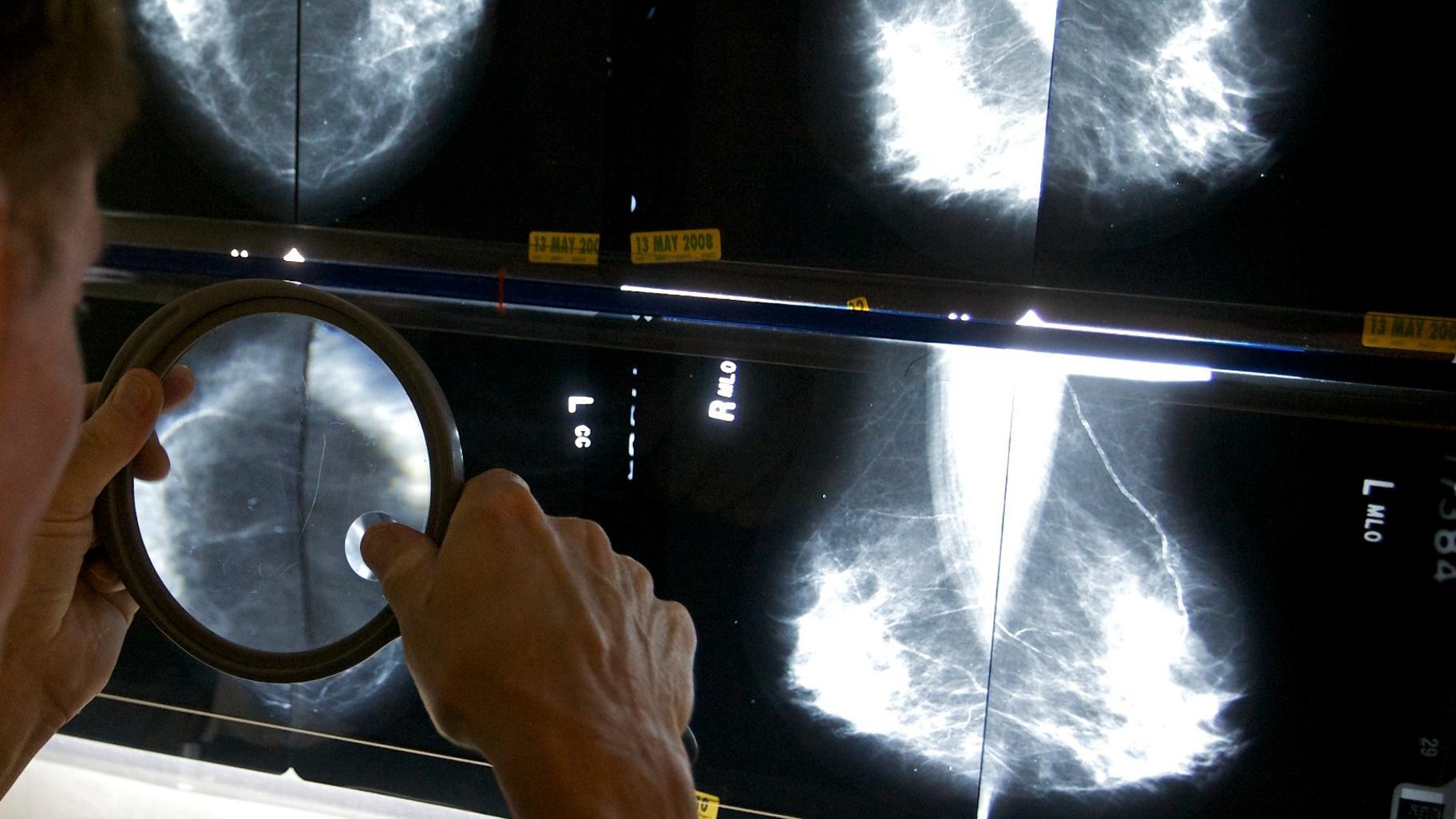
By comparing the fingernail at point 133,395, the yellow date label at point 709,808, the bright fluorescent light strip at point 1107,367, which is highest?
the bright fluorescent light strip at point 1107,367

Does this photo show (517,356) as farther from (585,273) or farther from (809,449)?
(809,449)

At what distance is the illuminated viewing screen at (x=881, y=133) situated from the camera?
109cm

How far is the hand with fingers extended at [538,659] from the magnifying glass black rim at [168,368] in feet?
0.33

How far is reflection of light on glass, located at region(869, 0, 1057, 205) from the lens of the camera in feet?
3.65

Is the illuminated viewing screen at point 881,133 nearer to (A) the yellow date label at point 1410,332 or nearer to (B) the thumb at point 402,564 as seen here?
(A) the yellow date label at point 1410,332

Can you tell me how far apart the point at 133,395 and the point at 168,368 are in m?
0.05

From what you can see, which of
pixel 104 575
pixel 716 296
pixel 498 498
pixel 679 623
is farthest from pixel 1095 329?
pixel 104 575

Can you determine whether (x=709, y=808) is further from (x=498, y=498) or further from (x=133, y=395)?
(x=133, y=395)

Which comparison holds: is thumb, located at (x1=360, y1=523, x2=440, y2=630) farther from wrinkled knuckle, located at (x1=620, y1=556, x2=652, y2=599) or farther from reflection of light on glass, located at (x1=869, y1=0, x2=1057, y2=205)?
reflection of light on glass, located at (x1=869, y1=0, x2=1057, y2=205)

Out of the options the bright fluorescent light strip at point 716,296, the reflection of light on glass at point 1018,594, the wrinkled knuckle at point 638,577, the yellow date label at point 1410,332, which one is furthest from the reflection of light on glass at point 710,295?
the yellow date label at point 1410,332

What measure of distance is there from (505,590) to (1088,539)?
766 millimetres

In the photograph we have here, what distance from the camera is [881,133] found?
115 cm

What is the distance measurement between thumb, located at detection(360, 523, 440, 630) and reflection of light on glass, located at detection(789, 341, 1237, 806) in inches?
23.2

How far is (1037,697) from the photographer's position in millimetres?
1185
